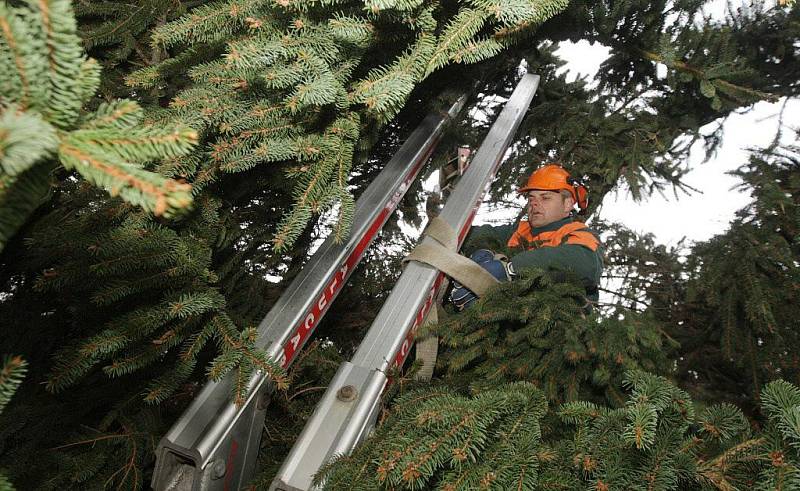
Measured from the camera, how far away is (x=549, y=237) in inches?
133

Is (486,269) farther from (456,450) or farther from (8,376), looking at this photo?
(8,376)

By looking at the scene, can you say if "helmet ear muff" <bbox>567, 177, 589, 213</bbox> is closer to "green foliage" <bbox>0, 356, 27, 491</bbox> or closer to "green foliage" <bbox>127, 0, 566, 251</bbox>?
"green foliage" <bbox>127, 0, 566, 251</bbox>

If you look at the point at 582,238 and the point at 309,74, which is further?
the point at 582,238

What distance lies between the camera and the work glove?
2670mm

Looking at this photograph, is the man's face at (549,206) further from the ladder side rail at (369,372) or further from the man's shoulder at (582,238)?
the ladder side rail at (369,372)

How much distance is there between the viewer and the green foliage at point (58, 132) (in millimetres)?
657

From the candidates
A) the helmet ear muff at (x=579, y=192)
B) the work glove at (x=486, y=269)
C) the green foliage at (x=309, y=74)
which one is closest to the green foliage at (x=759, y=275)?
the helmet ear muff at (x=579, y=192)

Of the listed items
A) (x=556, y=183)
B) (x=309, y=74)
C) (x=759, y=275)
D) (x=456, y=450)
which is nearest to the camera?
(x=456, y=450)

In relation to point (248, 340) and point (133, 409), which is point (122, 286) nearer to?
point (248, 340)

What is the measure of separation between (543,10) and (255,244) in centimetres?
162

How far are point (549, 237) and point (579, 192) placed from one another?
0.51 meters

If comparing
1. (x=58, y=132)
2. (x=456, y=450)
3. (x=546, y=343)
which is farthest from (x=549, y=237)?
(x=58, y=132)

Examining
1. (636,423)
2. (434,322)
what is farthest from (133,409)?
(636,423)

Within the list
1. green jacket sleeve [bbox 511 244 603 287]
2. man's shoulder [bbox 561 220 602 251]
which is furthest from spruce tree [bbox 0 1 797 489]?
man's shoulder [bbox 561 220 602 251]
